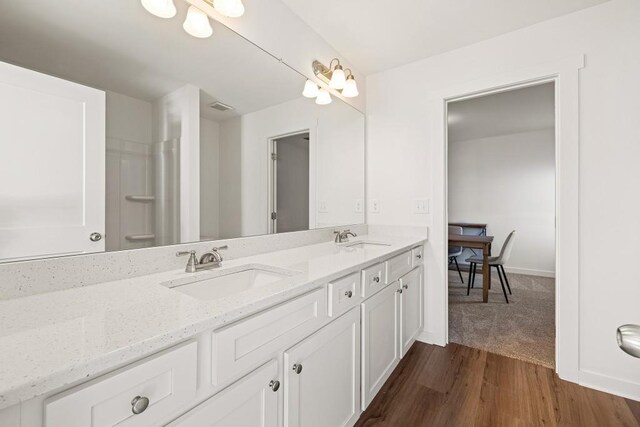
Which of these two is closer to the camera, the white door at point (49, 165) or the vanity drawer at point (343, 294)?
the white door at point (49, 165)

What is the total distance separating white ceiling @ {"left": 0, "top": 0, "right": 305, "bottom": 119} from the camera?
Answer: 32.1 inches

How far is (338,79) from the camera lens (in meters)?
1.95

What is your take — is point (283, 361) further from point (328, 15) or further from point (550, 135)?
point (550, 135)

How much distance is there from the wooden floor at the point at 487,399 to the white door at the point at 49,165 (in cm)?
147

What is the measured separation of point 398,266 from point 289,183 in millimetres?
859

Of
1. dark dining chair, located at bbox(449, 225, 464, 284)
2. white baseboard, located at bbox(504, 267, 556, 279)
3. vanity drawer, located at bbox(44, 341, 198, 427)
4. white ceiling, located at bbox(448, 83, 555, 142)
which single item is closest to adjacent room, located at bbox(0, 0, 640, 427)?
vanity drawer, located at bbox(44, 341, 198, 427)

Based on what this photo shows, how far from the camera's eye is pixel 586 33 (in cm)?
165

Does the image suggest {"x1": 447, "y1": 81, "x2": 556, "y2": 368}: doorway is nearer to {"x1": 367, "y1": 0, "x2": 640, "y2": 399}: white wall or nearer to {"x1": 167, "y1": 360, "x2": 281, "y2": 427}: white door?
{"x1": 367, "y1": 0, "x2": 640, "y2": 399}: white wall

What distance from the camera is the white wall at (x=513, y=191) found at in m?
4.34

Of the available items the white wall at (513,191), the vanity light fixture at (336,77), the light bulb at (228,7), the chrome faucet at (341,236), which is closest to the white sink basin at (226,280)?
the chrome faucet at (341,236)

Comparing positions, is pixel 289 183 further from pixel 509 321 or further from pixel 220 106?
pixel 509 321

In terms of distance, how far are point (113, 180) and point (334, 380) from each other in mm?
1107

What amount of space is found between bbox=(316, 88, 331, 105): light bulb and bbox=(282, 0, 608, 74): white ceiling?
362mm

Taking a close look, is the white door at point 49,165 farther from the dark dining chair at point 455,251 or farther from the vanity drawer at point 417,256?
the dark dining chair at point 455,251
